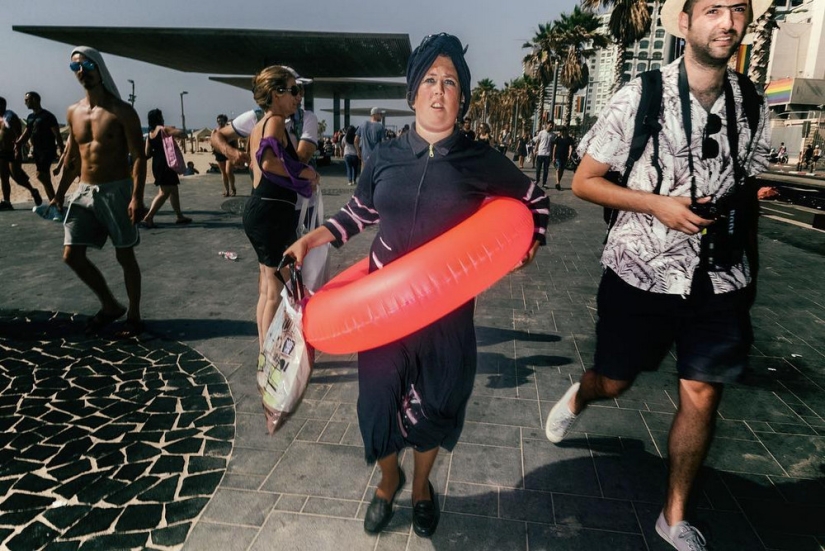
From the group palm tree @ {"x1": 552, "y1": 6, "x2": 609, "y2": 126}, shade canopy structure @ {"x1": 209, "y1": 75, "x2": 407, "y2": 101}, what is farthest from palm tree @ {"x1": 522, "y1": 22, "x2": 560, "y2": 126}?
shade canopy structure @ {"x1": 209, "y1": 75, "x2": 407, "y2": 101}

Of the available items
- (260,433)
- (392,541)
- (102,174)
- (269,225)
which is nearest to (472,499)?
(392,541)

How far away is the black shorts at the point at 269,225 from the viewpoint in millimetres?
3471

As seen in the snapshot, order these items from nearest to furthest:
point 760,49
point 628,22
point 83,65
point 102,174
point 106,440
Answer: point 106,440
point 83,65
point 102,174
point 760,49
point 628,22

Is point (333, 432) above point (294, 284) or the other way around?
the other way around

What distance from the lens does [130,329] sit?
14.8 ft

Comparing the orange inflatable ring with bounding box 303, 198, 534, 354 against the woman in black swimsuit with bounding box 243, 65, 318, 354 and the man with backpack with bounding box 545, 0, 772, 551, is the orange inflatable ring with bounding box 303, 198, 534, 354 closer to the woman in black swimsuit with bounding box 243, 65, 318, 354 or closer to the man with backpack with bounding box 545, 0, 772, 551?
the man with backpack with bounding box 545, 0, 772, 551

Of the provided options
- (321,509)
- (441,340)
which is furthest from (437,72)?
(321,509)

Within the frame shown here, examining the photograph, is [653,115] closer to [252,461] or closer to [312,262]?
[312,262]

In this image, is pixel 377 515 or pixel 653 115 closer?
pixel 653 115

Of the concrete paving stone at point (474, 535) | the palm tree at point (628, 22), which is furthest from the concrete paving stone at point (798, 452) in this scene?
the palm tree at point (628, 22)

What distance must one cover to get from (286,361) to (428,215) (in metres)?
0.84

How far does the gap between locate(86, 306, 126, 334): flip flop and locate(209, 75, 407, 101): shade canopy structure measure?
103ft

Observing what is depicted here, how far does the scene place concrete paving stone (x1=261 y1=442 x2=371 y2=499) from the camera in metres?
2.57

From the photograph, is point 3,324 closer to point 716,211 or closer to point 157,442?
point 157,442
